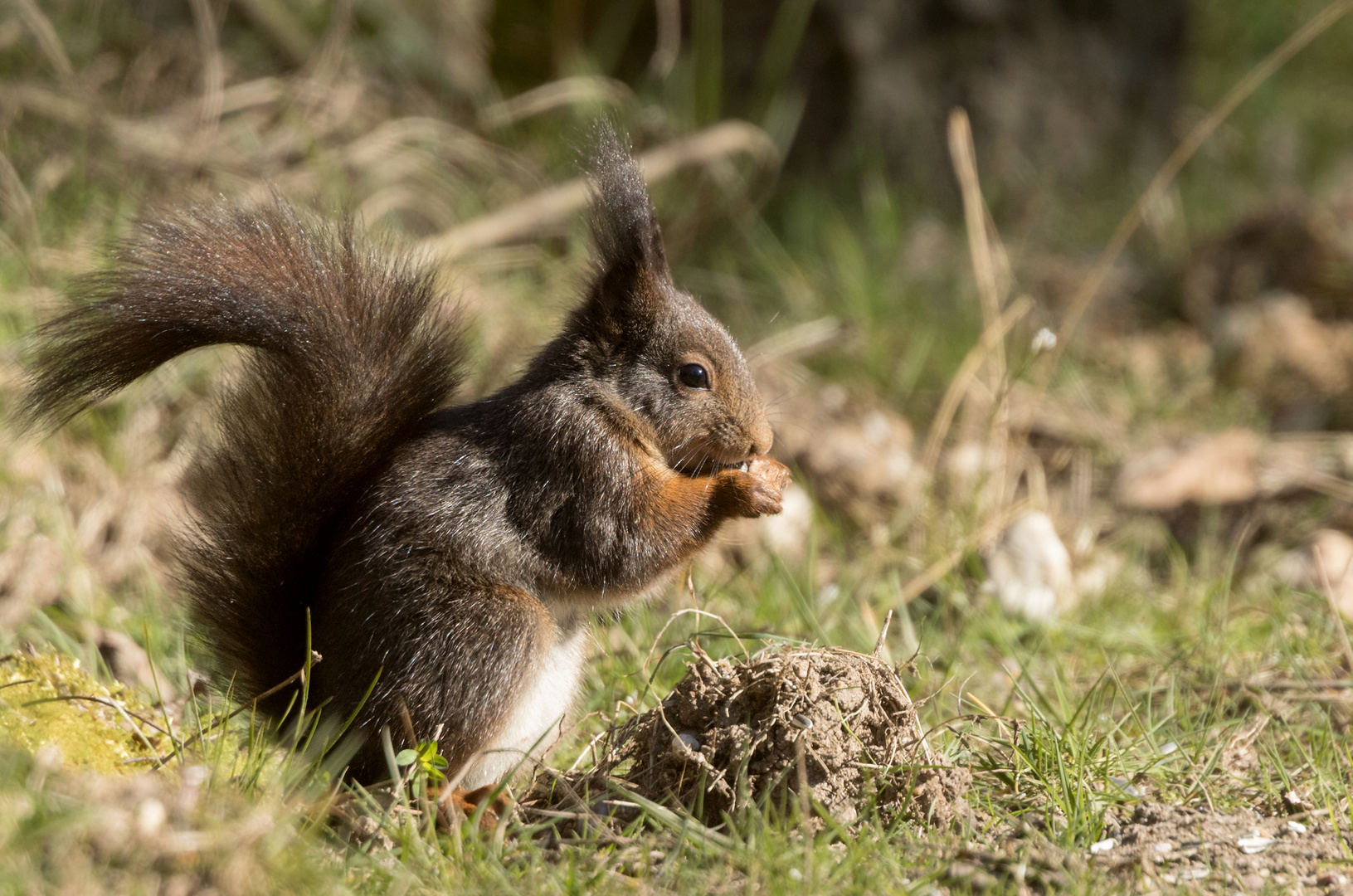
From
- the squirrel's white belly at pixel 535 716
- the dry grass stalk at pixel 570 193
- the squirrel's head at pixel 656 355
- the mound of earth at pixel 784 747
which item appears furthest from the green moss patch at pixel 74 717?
the dry grass stalk at pixel 570 193

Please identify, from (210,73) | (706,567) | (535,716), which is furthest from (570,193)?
(535,716)

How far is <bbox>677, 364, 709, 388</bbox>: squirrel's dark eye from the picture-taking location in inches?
85.1

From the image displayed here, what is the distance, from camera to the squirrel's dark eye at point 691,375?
7.09ft

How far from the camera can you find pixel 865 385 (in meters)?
4.20

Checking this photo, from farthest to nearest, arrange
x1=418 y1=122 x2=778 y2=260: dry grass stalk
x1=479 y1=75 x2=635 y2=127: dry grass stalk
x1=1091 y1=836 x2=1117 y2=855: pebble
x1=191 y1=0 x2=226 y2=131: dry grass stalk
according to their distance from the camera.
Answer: x1=479 y1=75 x2=635 y2=127: dry grass stalk → x1=418 y1=122 x2=778 y2=260: dry grass stalk → x1=191 y1=0 x2=226 y2=131: dry grass stalk → x1=1091 y1=836 x2=1117 y2=855: pebble

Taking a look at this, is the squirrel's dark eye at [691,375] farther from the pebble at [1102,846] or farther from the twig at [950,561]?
the pebble at [1102,846]

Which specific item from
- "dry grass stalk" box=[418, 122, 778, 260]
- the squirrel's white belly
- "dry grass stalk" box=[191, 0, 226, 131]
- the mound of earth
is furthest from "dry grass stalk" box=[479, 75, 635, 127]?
the mound of earth

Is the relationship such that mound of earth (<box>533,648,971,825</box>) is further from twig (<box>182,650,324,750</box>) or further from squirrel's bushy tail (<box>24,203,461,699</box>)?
squirrel's bushy tail (<box>24,203,461,699</box>)

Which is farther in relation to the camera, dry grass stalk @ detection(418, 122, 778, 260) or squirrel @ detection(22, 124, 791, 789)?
dry grass stalk @ detection(418, 122, 778, 260)

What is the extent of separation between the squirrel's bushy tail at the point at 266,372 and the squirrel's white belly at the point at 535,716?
353mm

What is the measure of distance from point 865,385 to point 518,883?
9.60ft

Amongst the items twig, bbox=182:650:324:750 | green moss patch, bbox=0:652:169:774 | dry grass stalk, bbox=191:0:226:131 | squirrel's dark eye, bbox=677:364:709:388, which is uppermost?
squirrel's dark eye, bbox=677:364:709:388

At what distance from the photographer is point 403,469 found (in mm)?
1960

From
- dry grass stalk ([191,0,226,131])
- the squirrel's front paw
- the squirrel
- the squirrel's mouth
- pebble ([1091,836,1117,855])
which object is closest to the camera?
pebble ([1091,836,1117,855])
